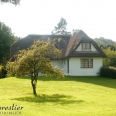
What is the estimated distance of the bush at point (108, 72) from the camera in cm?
3994

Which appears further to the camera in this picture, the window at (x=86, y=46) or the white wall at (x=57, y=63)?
the white wall at (x=57, y=63)

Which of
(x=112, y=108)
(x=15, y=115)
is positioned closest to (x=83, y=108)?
(x=112, y=108)

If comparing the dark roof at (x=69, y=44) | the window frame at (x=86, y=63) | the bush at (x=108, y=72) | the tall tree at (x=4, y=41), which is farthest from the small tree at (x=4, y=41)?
the bush at (x=108, y=72)

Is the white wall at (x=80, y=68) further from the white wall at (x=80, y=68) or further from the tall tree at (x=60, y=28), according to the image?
the tall tree at (x=60, y=28)

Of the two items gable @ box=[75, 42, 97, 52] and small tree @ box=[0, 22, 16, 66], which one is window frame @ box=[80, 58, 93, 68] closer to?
gable @ box=[75, 42, 97, 52]

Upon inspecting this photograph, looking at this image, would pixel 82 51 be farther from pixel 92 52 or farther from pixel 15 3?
pixel 15 3

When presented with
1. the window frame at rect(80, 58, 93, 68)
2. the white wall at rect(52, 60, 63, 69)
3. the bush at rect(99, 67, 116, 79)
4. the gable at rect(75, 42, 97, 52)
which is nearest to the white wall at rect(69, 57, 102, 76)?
the window frame at rect(80, 58, 93, 68)

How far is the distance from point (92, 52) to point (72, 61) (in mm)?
3512

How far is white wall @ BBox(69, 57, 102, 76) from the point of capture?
41438mm

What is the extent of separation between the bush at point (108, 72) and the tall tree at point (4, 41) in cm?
3049

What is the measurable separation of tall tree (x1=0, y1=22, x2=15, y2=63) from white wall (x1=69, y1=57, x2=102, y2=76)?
2734 centimetres

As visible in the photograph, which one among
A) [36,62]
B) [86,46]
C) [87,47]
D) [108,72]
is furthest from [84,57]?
[36,62]

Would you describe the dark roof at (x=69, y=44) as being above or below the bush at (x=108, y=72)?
above

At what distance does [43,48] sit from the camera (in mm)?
21922
